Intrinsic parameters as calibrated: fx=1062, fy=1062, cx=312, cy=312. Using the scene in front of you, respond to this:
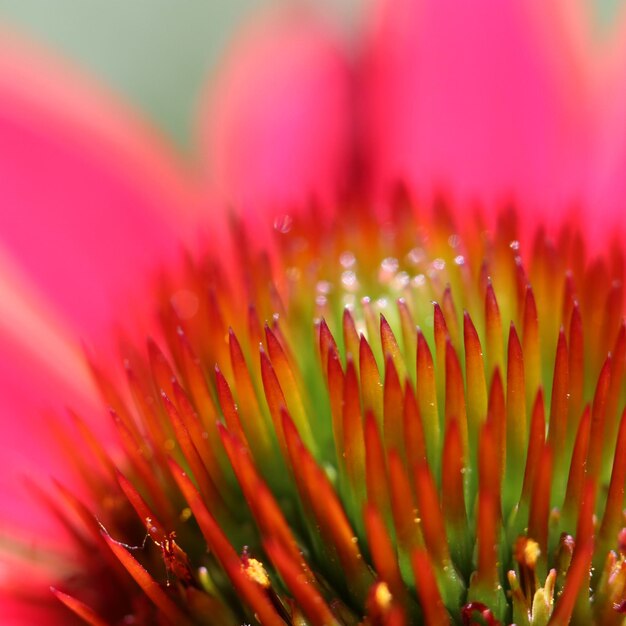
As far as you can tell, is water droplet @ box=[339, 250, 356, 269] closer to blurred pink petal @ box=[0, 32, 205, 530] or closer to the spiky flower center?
the spiky flower center

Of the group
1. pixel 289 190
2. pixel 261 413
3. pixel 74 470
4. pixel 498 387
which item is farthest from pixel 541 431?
pixel 289 190

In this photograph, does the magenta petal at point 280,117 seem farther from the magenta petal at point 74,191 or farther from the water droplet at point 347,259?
the water droplet at point 347,259

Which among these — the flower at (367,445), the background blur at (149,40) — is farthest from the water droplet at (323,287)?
the background blur at (149,40)

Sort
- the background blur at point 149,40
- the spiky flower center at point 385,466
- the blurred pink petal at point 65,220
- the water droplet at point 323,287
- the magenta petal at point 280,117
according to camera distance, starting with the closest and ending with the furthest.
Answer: the spiky flower center at point 385,466, the water droplet at point 323,287, the blurred pink petal at point 65,220, the magenta petal at point 280,117, the background blur at point 149,40

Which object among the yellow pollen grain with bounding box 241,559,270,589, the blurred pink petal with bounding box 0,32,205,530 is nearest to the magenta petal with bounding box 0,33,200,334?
the blurred pink petal with bounding box 0,32,205,530

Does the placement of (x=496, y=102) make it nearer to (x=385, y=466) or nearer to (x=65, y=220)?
(x=65, y=220)

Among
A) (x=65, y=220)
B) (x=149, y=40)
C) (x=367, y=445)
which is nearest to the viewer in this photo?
(x=367, y=445)

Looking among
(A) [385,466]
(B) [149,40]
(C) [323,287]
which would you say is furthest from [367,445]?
(B) [149,40]
